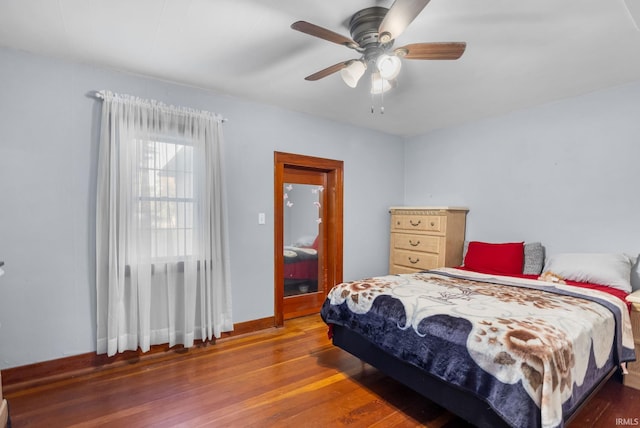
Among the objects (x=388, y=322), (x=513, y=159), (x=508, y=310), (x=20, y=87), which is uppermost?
(x=20, y=87)

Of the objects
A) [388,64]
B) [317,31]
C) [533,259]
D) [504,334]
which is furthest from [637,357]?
[317,31]

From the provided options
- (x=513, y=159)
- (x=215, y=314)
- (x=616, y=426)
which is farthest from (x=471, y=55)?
(x=215, y=314)

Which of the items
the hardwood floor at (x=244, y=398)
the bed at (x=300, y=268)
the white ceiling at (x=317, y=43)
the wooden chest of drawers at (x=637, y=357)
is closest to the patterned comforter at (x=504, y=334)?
the wooden chest of drawers at (x=637, y=357)

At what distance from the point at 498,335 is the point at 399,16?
1.61 m

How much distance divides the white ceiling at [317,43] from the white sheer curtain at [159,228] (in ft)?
1.37

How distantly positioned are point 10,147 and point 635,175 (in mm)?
4929

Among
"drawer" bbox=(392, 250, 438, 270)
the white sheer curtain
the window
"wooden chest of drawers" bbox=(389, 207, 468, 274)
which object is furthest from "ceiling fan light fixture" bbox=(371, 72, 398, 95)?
"drawer" bbox=(392, 250, 438, 270)

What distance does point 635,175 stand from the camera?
2605 millimetres

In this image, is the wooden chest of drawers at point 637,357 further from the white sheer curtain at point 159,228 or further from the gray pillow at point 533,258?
the white sheer curtain at point 159,228

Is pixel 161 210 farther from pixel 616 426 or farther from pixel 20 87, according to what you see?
pixel 616 426

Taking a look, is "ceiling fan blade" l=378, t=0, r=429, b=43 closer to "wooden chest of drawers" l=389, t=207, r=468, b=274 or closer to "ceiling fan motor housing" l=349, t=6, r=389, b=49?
"ceiling fan motor housing" l=349, t=6, r=389, b=49

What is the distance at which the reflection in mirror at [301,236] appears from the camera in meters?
3.57

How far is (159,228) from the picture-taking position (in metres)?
2.58

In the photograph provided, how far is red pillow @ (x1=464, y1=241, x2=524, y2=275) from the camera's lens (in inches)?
121
